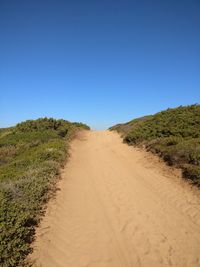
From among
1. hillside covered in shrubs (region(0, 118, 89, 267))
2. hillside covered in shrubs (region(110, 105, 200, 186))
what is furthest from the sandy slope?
hillside covered in shrubs (region(110, 105, 200, 186))

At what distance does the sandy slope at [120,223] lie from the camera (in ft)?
20.4

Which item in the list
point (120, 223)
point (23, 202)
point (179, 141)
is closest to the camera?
point (120, 223)

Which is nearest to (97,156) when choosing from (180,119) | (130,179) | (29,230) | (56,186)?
(130,179)

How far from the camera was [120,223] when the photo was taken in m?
7.82

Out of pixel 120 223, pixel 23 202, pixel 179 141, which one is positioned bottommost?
pixel 120 223

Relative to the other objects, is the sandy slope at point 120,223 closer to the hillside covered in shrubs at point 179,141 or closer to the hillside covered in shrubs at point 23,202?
the hillside covered in shrubs at point 23,202

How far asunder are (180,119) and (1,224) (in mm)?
19071

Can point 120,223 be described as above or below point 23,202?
below

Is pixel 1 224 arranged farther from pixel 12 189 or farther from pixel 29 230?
pixel 12 189

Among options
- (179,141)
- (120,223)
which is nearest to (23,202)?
(120,223)

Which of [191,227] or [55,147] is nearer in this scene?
[191,227]

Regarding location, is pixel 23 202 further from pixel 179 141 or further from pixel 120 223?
pixel 179 141

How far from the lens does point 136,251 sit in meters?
6.41

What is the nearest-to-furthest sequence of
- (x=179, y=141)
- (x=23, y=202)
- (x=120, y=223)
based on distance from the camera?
(x=120, y=223) < (x=23, y=202) < (x=179, y=141)
